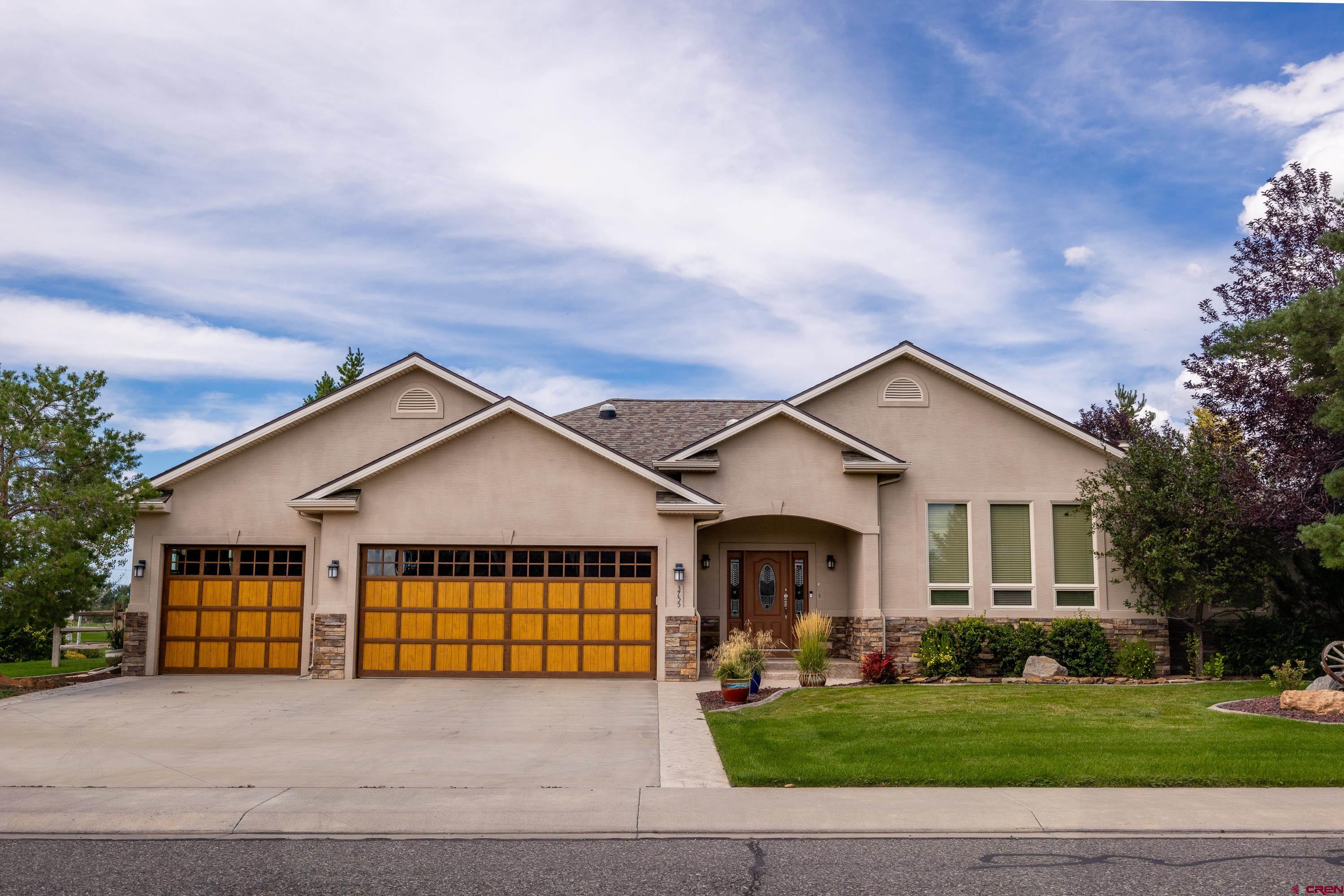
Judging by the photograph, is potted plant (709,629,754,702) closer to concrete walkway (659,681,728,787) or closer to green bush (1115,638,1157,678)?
concrete walkway (659,681,728,787)

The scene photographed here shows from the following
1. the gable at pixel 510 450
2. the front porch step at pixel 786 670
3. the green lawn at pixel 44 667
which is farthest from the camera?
the green lawn at pixel 44 667

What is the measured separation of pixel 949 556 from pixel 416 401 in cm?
1089

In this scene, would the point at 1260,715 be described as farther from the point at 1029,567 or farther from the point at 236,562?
the point at 236,562

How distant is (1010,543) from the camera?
19094 mm

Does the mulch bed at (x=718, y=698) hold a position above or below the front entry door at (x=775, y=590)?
below

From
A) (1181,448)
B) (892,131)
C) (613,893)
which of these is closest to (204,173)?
(892,131)

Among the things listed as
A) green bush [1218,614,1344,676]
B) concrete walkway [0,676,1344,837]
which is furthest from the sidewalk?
green bush [1218,614,1344,676]

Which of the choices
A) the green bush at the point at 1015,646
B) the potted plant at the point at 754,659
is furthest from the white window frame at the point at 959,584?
the potted plant at the point at 754,659

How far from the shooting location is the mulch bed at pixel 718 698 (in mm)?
14094

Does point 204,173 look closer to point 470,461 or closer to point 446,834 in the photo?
point 470,461

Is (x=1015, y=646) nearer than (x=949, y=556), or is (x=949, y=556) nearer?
(x=1015, y=646)

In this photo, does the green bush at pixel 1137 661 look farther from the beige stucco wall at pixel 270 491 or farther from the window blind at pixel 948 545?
the beige stucco wall at pixel 270 491

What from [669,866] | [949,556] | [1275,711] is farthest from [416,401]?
[1275,711]

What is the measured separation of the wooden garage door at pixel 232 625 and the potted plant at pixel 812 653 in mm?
9116
